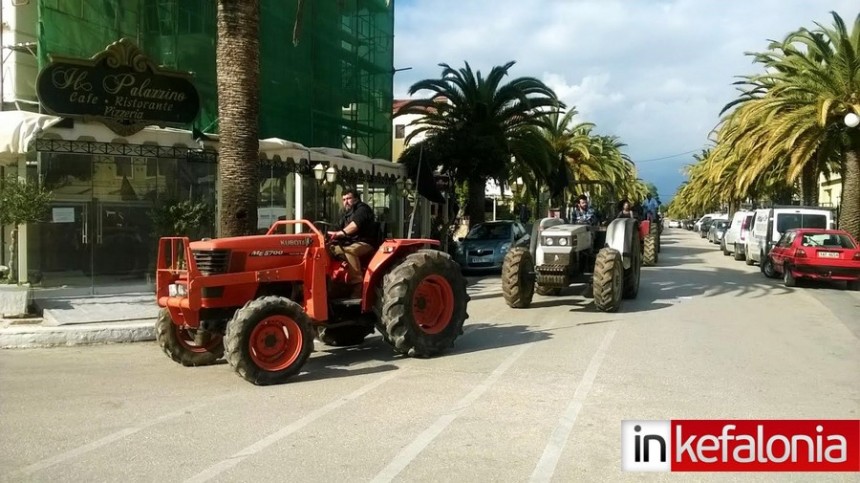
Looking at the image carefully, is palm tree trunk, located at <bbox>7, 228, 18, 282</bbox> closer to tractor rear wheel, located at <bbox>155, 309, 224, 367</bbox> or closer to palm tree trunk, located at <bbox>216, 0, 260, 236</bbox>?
palm tree trunk, located at <bbox>216, 0, 260, 236</bbox>

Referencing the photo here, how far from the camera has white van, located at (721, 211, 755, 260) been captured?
26.5m

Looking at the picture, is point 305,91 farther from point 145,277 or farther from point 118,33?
point 145,277

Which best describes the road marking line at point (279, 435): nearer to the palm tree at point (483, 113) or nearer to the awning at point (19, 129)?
the awning at point (19, 129)

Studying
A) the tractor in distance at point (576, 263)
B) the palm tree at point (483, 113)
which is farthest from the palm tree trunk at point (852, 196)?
the tractor in distance at point (576, 263)

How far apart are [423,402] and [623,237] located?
342 inches

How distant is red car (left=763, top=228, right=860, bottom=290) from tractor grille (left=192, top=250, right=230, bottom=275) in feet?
48.2

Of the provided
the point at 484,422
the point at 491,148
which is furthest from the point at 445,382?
the point at 491,148

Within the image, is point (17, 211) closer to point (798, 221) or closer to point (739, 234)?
point (798, 221)

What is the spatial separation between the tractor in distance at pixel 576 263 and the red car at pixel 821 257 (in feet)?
16.9

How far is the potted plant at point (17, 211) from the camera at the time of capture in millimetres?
11008

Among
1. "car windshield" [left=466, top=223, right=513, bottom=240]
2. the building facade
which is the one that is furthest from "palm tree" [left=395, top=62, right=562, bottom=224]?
the building facade

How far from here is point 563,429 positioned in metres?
5.87

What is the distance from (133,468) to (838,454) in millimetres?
5005

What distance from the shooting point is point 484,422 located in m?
6.06
